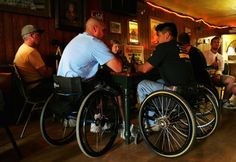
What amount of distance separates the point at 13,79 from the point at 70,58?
0.73 m

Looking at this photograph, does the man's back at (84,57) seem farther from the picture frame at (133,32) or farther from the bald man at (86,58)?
the picture frame at (133,32)

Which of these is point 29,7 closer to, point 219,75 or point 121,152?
point 121,152

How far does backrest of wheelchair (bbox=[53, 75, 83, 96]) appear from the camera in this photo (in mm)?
1965

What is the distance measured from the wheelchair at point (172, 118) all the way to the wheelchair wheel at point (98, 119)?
27cm

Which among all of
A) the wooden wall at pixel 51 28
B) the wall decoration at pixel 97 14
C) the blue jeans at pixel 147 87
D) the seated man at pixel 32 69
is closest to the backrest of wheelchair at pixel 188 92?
the blue jeans at pixel 147 87

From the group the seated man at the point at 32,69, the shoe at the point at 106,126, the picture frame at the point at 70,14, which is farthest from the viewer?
the picture frame at the point at 70,14

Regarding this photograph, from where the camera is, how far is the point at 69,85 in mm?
1992

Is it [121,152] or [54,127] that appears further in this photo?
[54,127]

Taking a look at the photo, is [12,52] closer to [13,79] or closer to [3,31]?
[3,31]

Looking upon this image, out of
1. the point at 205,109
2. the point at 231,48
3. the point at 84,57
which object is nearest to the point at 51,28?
the point at 84,57

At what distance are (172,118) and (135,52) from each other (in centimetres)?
310

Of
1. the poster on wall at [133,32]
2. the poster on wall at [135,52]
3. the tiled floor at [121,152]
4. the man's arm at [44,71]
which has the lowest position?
the tiled floor at [121,152]

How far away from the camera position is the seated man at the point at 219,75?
365 cm

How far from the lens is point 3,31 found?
2934mm
